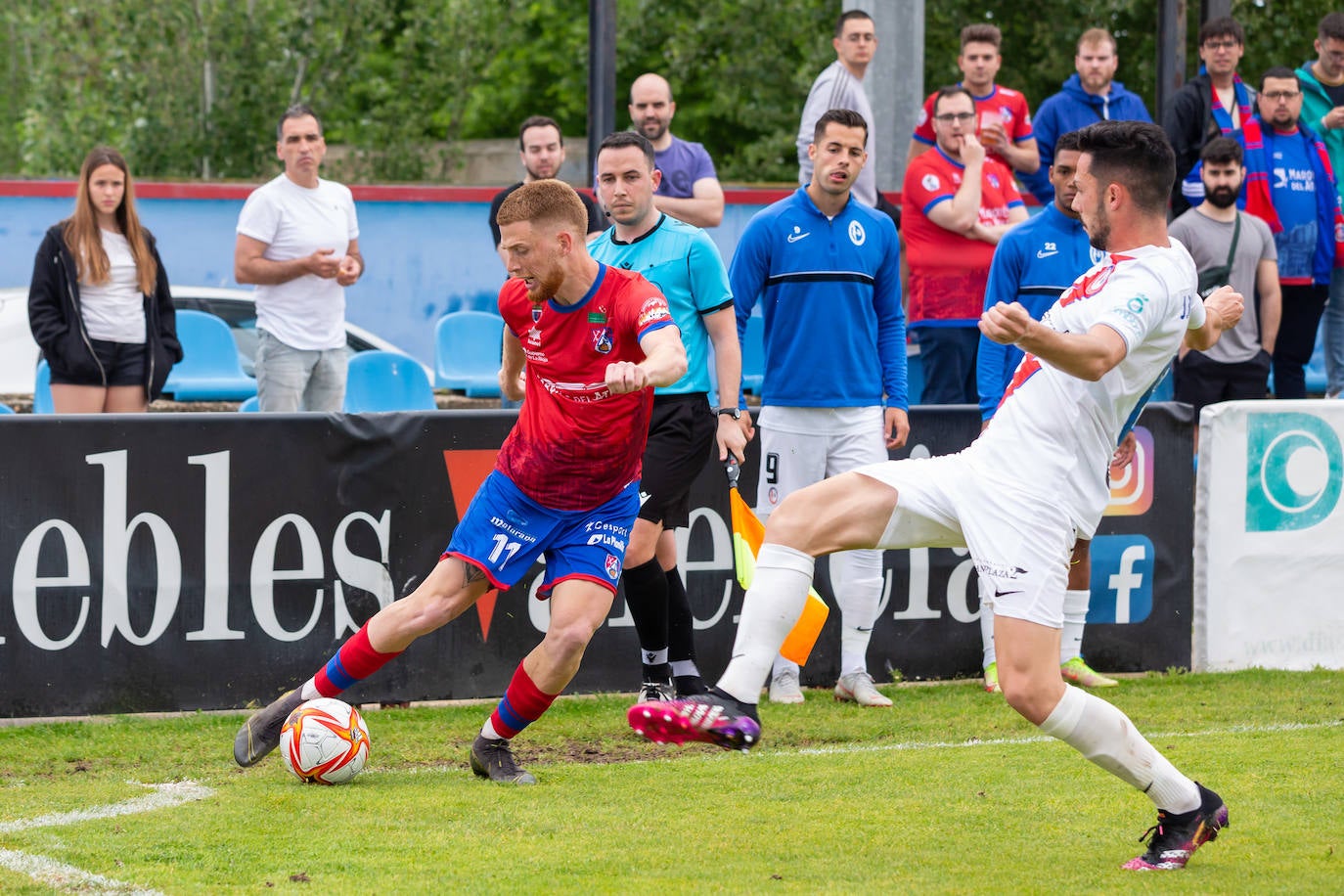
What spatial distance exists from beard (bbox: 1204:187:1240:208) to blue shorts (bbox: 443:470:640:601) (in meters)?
5.62

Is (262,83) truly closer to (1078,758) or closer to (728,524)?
(728,524)

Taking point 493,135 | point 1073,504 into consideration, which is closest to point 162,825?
point 1073,504

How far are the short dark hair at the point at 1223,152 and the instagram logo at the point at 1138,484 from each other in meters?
2.32

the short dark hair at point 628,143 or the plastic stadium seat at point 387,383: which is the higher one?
the short dark hair at point 628,143

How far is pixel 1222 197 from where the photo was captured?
10.1 metres

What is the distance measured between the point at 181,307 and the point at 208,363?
3.35 ft

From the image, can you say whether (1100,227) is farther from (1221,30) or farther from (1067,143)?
(1221,30)

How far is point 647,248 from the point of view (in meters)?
7.07

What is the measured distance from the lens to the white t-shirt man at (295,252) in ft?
30.2

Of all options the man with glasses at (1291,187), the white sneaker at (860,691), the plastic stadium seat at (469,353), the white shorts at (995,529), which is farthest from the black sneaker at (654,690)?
the plastic stadium seat at (469,353)

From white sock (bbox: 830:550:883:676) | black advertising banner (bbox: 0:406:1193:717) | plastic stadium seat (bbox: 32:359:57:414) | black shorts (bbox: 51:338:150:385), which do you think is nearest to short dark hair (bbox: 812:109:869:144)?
black advertising banner (bbox: 0:406:1193:717)

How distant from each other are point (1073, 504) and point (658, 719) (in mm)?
1407

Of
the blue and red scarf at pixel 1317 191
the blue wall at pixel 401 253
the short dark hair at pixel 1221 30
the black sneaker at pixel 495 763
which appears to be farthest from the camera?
the blue wall at pixel 401 253

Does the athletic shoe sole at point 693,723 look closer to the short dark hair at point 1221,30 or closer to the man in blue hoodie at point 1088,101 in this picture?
the man in blue hoodie at point 1088,101
